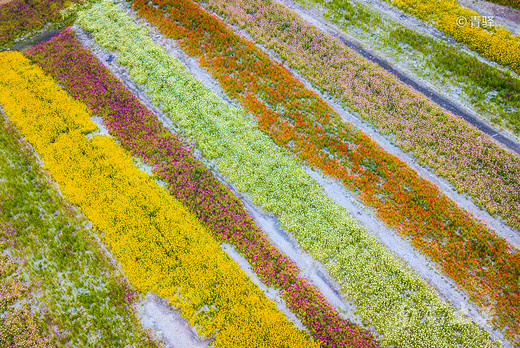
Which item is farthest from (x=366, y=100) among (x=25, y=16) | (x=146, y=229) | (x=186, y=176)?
(x=25, y=16)

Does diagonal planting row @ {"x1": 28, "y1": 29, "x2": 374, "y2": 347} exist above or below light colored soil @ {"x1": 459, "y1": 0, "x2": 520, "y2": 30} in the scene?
below

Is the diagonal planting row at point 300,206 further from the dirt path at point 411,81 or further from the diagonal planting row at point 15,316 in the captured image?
the dirt path at point 411,81

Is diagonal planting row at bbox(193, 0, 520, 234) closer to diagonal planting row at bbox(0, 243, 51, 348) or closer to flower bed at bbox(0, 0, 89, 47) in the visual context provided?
flower bed at bbox(0, 0, 89, 47)

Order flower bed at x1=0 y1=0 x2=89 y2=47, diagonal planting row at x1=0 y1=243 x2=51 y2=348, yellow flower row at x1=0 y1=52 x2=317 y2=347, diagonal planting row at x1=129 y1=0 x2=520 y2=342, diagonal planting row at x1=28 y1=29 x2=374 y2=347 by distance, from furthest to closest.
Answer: flower bed at x1=0 y1=0 x2=89 y2=47, diagonal planting row at x1=129 y1=0 x2=520 y2=342, diagonal planting row at x1=28 y1=29 x2=374 y2=347, yellow flower row at x1=0 y1=52 x2=317 y2=347, diagonal planting row at x1=0 y1=243 x2=51 y2=348

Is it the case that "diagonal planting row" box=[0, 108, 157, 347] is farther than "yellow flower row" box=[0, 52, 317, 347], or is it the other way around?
"yellow flower row" box=[0, 52, 317, 347]

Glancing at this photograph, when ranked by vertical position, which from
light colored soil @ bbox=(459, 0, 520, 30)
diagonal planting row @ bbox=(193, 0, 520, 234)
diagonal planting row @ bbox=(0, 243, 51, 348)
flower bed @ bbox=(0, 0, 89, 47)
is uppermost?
flower bed @ bbox=(0, 0, 89, 47)

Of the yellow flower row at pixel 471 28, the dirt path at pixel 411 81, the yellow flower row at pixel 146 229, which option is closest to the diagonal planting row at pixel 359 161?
the dirt path at pixel 411 81

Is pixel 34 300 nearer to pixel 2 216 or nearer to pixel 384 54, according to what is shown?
pixel 2 216

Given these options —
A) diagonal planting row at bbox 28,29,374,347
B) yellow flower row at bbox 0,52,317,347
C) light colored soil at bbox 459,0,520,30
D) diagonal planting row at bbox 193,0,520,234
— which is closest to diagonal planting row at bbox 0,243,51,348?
yellow flower row at bbox 0,52,317,347
